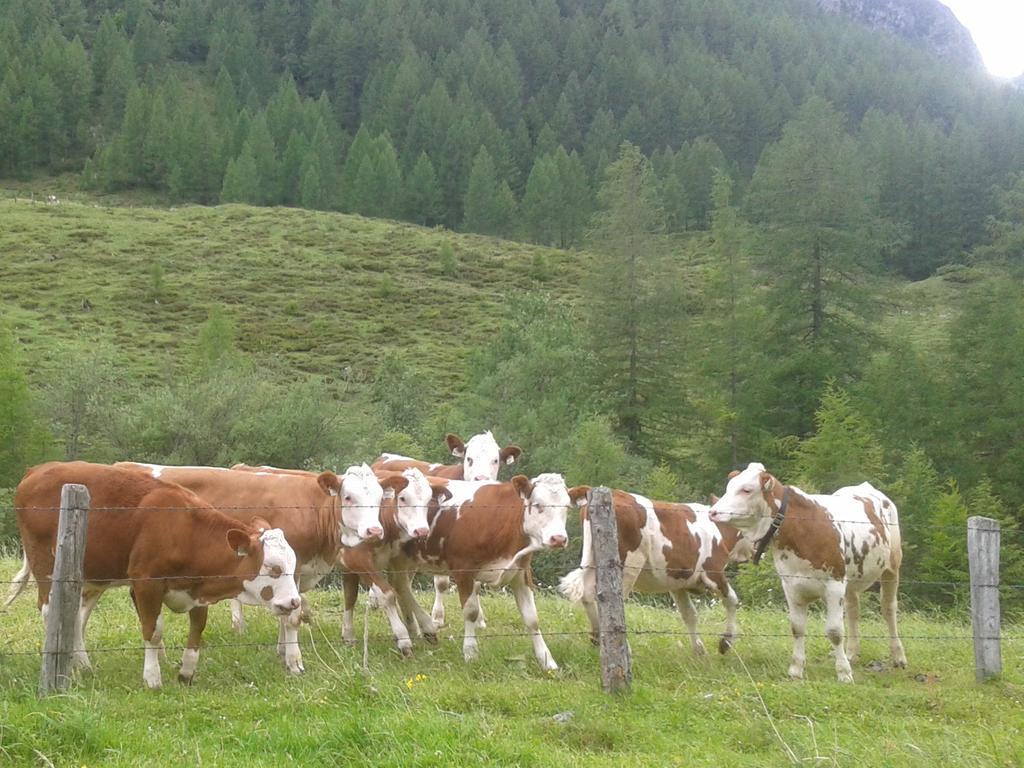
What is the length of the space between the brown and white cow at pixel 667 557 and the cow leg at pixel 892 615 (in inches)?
65.7

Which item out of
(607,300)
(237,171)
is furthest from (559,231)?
(607,300)

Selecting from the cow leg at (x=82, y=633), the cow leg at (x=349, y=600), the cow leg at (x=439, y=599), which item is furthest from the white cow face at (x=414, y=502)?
the cow leg at (x=82, y=633)

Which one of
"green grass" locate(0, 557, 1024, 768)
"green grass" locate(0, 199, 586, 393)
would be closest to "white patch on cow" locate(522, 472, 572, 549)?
"green grass" locate(0, 557, 1024, 768)

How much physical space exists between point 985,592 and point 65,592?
25.5ft

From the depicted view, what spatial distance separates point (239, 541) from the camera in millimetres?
8117

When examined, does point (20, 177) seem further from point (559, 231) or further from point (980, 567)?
point (980, 567)

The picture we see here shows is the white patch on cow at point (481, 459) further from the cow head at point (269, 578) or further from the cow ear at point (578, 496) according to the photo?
the cow head at point (269, 578)

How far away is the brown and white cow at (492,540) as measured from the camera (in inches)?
369

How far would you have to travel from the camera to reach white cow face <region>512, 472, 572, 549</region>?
9.41 metres

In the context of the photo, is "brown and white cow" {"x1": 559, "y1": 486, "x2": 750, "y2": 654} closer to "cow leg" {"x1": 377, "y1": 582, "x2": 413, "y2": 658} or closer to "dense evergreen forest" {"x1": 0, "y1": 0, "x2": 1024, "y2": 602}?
"cow leg" {"x1": 377, "y1": 582, "x2": 413, "y2": 658}

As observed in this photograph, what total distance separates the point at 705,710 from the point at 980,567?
10.4 feet

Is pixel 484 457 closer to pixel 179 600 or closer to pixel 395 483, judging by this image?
pixel 395 483

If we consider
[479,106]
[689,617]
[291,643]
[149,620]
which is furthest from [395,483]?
[479,106]

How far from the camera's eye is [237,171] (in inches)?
4195
